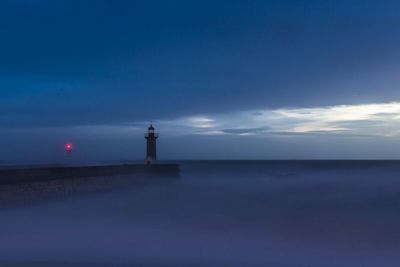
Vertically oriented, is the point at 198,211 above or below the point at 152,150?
below

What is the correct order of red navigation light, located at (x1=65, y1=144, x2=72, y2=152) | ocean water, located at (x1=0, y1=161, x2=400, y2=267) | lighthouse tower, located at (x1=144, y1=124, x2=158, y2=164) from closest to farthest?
ocean water, located at (x1=0, y1=161, x2=400, y2=267) → red navigation light, located at (x1=65, y1=144, x2=72, y2=152) → lighthouse tower, located at (x1=144, y1=124, x2=158, y2=164)

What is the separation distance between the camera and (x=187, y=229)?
1166cm

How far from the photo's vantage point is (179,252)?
8.71 m

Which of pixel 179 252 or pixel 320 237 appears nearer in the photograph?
pixel 179 252

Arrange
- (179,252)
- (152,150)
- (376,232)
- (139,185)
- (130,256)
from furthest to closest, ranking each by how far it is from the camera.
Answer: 1. (152,150)
2. (139,185)
3. (376,232)
4. (179,252)
5. (130,256)

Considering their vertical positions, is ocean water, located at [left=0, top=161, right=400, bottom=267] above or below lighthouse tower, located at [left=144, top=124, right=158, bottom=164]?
below

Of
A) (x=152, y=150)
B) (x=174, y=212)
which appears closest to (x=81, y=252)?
(x=174, y=212)

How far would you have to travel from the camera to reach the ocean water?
8.14 m

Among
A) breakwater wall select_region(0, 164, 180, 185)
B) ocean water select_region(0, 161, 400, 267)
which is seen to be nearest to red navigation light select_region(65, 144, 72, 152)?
breakwater wall select_region(0, 164, 180, 185)

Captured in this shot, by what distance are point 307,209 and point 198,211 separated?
4152 millimetres

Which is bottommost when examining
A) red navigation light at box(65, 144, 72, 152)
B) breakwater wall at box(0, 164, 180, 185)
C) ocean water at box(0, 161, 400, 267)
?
ocean water at box(0, 161, 400, 267)

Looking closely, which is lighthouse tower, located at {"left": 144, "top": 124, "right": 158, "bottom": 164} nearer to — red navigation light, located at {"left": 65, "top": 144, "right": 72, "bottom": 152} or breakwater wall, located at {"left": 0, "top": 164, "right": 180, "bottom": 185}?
breakwater wall, located at {"left": 0, "top": 164, "right": 180, "bottom": 185}

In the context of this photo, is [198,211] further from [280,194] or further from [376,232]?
[280,194]

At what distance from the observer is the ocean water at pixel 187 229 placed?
8141mm
